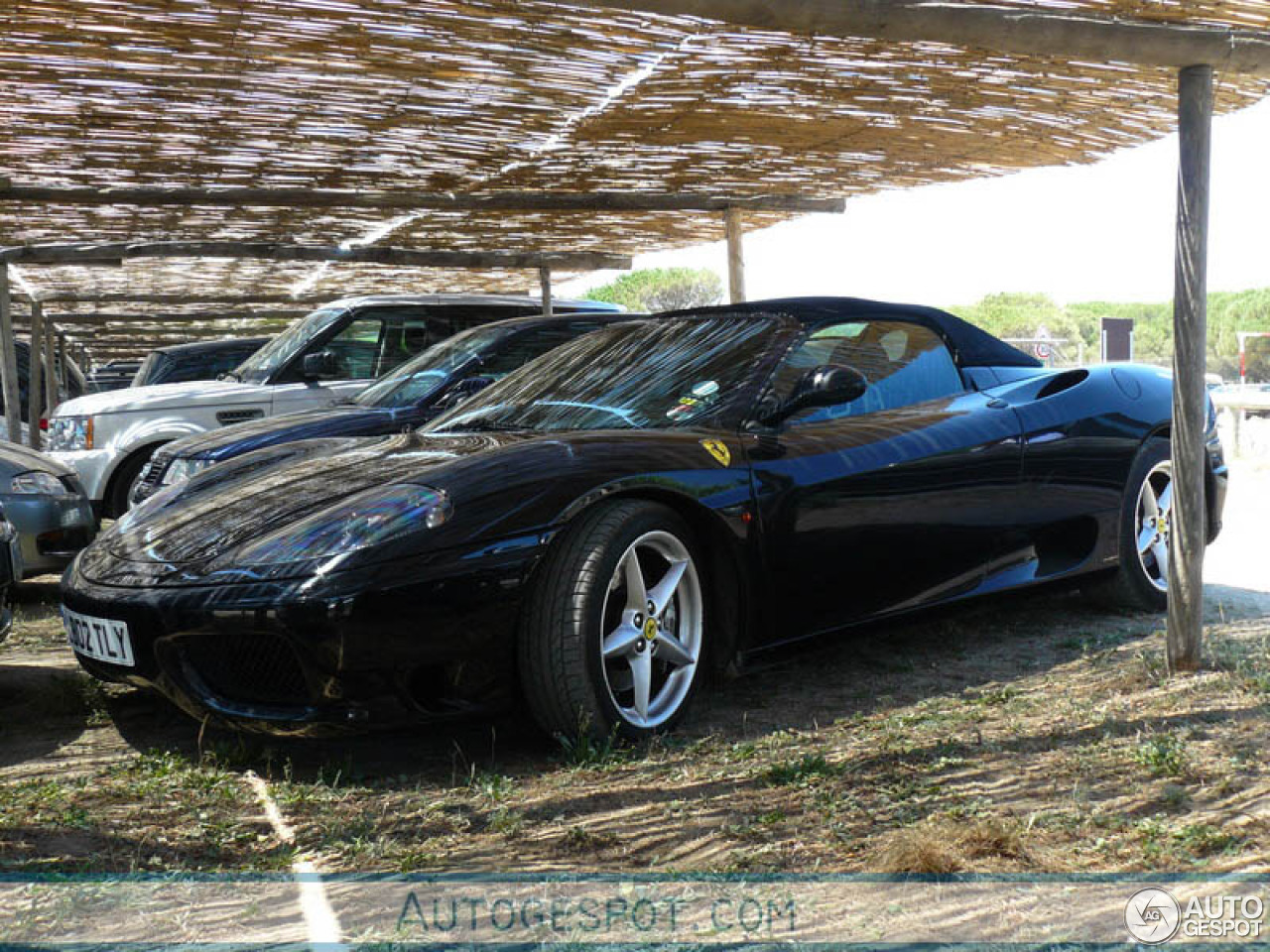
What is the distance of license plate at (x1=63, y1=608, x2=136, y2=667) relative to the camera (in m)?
3.43

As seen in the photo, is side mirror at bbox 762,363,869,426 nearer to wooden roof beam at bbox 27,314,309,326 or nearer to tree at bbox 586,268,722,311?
wooden roof beam at bbox 27,314,309,326

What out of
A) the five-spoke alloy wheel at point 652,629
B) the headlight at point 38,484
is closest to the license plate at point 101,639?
the five-spoke alloy wheel at point 652,629

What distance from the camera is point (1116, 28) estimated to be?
4082mm

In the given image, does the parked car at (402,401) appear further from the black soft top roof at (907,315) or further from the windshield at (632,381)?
the black soft top roof at (907,315)

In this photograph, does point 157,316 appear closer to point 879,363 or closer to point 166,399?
point 166,399

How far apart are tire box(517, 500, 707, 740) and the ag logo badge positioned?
24 centimetres

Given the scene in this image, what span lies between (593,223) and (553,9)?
6.28 m

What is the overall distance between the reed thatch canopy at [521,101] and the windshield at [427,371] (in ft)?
4.46

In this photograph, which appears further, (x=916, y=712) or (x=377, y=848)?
(x=916, y=712)

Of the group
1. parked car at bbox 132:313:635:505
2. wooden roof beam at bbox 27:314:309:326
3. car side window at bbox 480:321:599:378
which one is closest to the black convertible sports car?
parked car at bbox 132:313:635:505

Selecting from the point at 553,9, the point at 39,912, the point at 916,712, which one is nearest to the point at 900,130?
the point at 553,9

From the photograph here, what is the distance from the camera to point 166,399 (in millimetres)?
8938

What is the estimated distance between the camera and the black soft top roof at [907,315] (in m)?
4.59

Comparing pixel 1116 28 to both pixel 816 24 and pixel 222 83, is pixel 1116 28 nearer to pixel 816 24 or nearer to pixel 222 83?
pixel 816 24
